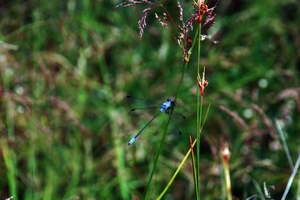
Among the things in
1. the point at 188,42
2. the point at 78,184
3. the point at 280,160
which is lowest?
the point at 280,160

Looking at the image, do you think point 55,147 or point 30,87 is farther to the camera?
point 30,87

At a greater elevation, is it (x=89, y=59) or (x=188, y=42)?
(x=188, y=42)

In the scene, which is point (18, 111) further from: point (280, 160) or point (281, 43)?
point (281, 43)

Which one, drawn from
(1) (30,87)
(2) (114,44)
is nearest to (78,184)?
(1) (30,87)

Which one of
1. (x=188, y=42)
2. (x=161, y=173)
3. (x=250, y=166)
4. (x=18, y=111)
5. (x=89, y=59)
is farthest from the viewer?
(x=89, y=59)

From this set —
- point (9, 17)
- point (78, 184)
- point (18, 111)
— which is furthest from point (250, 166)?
point (9, 17)

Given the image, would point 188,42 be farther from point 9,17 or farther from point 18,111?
point 9,17

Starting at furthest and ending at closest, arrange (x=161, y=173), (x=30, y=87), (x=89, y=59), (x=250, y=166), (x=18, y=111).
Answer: (x=89, y=59) → (x=30, y=87) → (x=18, y=111) → (x=161, y=173) → (x=250, y=166)
